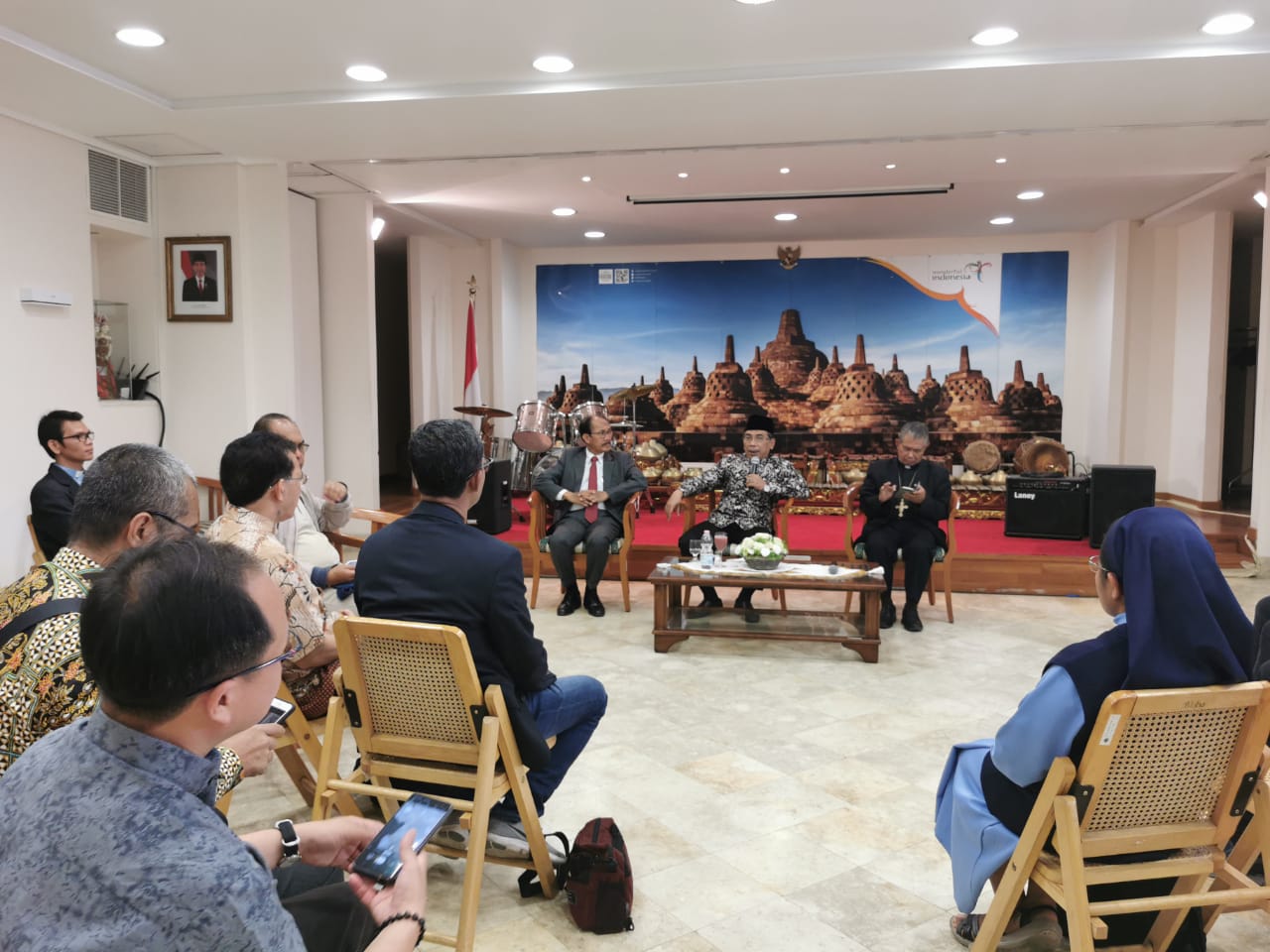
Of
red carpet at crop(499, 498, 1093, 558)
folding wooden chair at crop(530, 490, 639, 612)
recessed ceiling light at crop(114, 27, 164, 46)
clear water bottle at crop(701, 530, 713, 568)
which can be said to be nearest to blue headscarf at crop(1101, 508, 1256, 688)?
clear water bottle at crop(701, 530, 713, 568)

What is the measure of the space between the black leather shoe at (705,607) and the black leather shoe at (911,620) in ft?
3.62

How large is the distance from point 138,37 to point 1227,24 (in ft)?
17.0

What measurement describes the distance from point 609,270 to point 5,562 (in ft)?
23.1

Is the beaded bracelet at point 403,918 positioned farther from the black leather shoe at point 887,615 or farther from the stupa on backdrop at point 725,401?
the stupa on backdrop at point 725,401

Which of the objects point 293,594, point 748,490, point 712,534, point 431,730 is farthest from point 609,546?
point 431,730

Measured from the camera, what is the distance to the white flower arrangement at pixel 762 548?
509cm

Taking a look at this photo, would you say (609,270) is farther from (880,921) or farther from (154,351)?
(880,921)

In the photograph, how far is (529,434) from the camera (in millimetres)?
8852

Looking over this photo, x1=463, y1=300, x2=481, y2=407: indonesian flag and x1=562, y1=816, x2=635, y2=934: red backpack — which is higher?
x1=463, y1=300, x2=481, y2=407: indonesian flag

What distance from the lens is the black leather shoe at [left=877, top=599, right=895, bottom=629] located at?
18.3 feet

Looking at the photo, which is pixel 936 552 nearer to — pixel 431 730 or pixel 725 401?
pixel 431 730

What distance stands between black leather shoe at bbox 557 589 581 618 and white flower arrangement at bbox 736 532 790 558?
133 centimetres

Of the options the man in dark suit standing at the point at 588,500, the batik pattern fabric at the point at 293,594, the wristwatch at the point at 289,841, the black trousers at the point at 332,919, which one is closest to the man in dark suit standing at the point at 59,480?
the batik pattern fabric at the point at 293,594

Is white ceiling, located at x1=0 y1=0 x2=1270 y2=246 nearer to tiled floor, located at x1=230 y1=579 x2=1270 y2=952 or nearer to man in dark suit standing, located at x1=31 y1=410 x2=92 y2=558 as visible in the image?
man in dark suit standing, located at x1=31 y1=410 x2=92 y2=558
